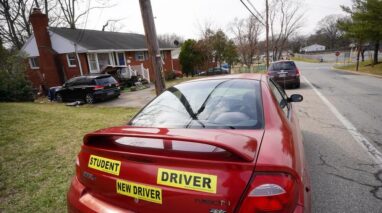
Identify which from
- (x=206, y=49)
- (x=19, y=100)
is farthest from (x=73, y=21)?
(x=19, y=100)

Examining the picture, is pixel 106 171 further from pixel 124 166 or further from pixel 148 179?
pixel 148 179

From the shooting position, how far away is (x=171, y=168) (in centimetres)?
154

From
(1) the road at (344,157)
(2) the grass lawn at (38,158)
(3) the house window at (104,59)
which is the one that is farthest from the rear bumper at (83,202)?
(3) the house window at (104,59)

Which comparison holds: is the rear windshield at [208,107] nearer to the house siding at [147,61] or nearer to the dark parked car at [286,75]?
the dark parked car at [286,75]

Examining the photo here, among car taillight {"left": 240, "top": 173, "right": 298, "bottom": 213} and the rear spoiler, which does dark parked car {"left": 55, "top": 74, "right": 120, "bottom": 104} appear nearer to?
the rear spoiler

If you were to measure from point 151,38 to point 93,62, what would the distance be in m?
18.7

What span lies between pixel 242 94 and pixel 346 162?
2.33 metres

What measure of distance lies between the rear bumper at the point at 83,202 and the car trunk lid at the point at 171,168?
4cm

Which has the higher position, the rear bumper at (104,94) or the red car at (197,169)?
the red car at (197,169)

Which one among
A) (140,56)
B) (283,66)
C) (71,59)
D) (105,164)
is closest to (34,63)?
(71,59)

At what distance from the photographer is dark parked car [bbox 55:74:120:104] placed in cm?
1359

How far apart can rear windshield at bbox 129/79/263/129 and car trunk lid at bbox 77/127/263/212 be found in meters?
0.32

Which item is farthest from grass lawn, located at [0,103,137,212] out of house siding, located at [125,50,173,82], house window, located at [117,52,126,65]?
house window, located at [117,52,126,65]

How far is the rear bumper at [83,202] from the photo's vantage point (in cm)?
173
